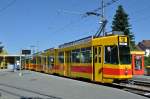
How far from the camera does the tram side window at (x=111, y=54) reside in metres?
24.1

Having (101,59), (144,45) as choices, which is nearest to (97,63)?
(101,59)

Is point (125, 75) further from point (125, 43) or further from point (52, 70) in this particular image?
point (52, 70)

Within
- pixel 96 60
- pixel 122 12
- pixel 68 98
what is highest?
pixel 122 12

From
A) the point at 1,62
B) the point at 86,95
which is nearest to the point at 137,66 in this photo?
the point at 86,95

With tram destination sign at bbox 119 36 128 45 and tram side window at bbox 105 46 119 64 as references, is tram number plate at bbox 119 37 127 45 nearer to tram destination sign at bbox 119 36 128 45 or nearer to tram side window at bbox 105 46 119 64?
tram destination sign at bbox 119 36 128 45

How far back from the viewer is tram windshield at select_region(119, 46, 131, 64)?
24.1 meters

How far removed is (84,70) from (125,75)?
459 cm

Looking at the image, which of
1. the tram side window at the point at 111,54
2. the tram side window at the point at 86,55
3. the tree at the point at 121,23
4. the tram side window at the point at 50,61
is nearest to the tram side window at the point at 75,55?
the tram side window at the point at 86,55

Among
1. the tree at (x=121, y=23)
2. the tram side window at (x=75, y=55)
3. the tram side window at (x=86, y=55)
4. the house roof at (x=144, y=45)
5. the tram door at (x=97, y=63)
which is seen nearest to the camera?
the tram door at (x=97, y=63)

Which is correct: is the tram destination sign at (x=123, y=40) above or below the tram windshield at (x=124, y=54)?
above

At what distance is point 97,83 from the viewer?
27125 millimetres

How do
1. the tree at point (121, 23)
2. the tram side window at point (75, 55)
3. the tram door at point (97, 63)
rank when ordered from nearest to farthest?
the tram door at point (97, 63), the tram side window at point (75, 55), the tree at point (121, 23)

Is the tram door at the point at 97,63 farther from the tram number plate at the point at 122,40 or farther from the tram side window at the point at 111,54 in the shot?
the tram number plate at the point at 122,40

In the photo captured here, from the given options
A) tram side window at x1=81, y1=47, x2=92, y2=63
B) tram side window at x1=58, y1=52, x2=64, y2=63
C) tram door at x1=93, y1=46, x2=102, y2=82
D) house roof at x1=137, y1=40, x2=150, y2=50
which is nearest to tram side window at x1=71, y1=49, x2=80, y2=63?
tram side window at x1=81, y1=47, x2=92, y2=63
